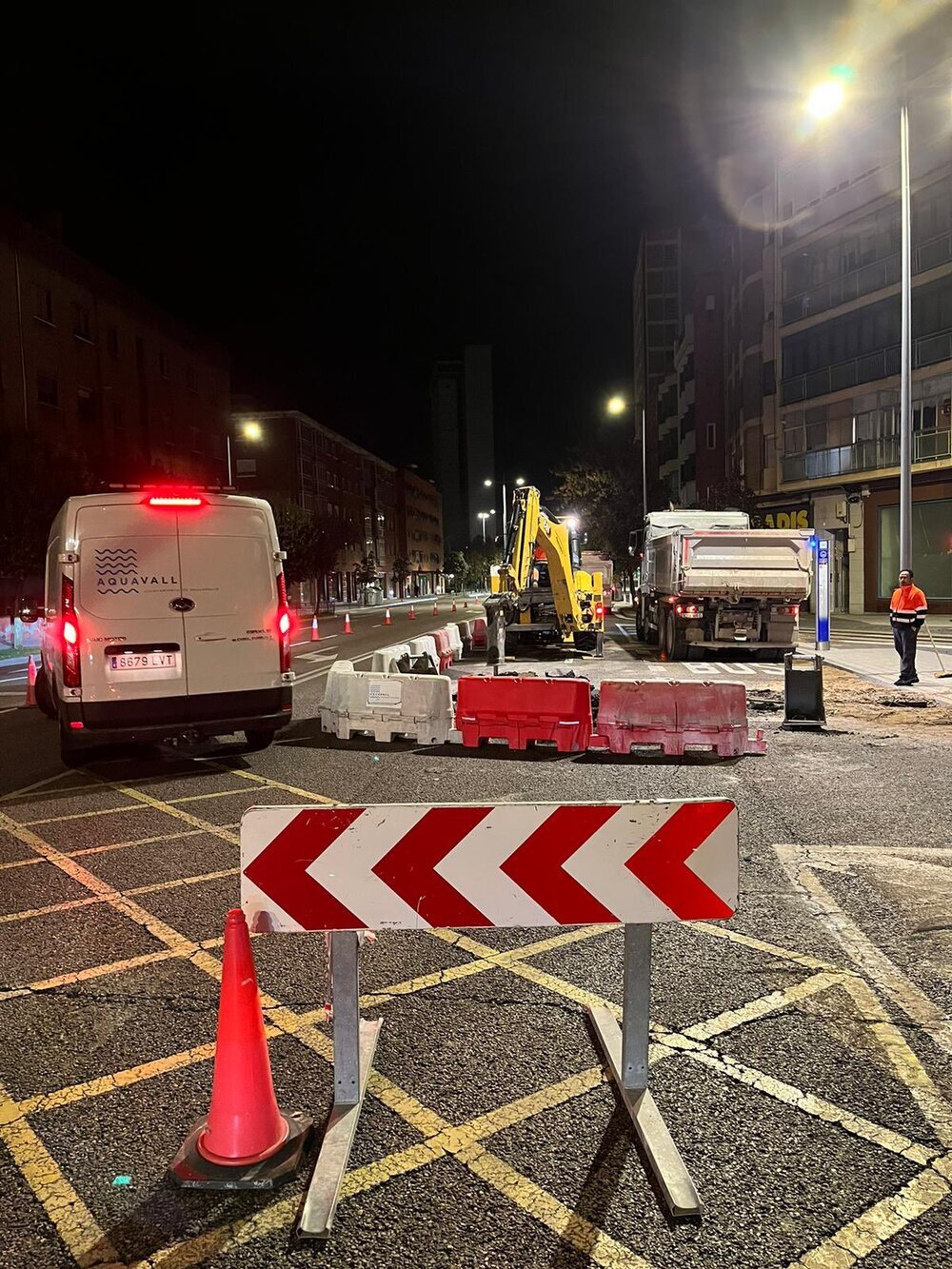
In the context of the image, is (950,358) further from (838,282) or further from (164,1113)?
(164,1113)

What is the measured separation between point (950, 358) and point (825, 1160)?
3336 centimetres

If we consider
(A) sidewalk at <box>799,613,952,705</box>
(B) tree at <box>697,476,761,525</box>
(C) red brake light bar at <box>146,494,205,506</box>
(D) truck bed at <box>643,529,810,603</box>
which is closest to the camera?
(C) red brake light bar at <box>146,494,205,506</box>

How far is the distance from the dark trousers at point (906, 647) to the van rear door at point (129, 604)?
36.0 ft

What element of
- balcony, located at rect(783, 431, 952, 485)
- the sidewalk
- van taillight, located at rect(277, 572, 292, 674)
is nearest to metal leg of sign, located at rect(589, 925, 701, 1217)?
van taillight, located at rect(277, 572, 292, 674)

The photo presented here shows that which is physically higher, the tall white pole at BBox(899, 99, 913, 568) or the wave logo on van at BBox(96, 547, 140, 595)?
the tall white pole at BBox(899, 99, 913, 568)

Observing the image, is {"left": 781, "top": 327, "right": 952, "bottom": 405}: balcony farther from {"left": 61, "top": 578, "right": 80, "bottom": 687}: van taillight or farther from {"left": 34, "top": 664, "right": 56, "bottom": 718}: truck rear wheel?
{"left": 61, "top": 578, "right": 80, "bottom": 687}: van taillight

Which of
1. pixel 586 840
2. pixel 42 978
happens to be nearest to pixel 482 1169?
pixel 586 840

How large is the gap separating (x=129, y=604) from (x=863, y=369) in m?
32.8

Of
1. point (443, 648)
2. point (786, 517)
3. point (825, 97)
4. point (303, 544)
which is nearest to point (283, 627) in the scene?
point (443, 648)

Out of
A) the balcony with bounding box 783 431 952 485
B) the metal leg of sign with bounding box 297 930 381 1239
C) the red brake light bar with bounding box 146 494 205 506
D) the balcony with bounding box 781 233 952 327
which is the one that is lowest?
the metal leg of sign with bounding box 297 930 381 1239

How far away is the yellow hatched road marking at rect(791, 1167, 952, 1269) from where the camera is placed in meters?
2.47

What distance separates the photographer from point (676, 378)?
61750 mm

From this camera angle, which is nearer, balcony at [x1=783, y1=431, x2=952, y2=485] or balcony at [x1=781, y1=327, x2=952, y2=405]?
balcony at [x1=781, y1=327, x2=952, y2=405]

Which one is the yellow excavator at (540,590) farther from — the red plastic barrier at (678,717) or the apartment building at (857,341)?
the apartment building at (857,341)
